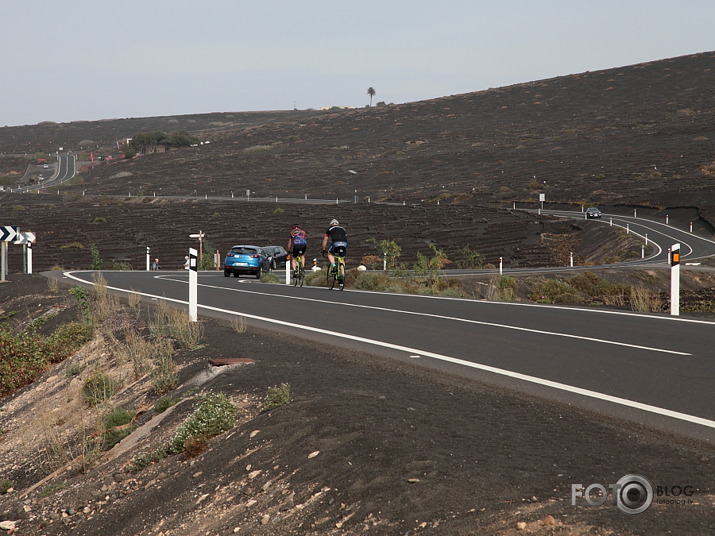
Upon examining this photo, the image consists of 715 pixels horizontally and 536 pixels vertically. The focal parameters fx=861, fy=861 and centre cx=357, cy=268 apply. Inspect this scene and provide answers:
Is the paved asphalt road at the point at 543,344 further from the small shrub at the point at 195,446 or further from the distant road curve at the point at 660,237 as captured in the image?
the distant road curve at the point at 660,237

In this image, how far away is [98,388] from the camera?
11.1 metres

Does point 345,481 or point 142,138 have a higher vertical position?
point 142,138

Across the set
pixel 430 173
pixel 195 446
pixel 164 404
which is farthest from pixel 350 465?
pixel 430 173

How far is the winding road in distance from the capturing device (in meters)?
8.02

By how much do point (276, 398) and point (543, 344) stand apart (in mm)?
5064

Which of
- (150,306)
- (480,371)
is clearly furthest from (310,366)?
(150,306)

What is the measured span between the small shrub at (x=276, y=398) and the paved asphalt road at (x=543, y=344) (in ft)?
7.82

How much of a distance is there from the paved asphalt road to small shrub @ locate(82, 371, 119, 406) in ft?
10.5

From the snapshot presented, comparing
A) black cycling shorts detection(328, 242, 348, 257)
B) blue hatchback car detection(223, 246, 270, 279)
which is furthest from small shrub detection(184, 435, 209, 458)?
blue hatchback car detection(223, 246, 270, 279)

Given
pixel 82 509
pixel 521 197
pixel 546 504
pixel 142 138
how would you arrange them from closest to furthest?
1. pixel 546 504
2. pixel 82 509
3. pixel 521 197
4. pixel 142 138

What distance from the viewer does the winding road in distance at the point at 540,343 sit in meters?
8.02

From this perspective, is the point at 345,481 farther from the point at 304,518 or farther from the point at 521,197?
the point at 521,197

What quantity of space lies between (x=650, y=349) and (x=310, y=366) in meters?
4.40

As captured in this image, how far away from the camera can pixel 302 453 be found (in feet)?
20.9
